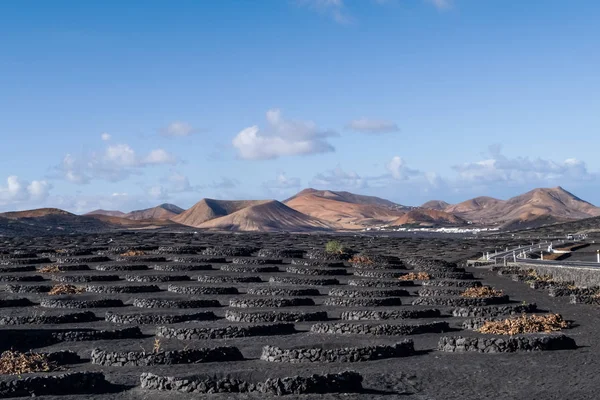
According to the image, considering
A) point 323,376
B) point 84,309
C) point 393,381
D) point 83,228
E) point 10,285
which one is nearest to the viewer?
point 323,376

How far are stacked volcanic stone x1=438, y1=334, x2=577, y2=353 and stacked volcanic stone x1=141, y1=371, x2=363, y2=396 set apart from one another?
23.8ft

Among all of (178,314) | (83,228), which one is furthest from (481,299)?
(83,228)

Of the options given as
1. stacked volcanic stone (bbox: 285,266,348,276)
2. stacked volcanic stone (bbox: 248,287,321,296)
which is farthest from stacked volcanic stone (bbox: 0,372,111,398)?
stacked volcanic stone (bbox: 285,266,348,276)

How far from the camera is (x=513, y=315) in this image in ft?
113

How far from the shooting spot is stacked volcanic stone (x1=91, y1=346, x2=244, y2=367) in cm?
2292

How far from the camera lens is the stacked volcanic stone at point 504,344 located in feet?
82.1

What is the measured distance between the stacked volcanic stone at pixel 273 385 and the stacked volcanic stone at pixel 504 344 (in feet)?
23.8

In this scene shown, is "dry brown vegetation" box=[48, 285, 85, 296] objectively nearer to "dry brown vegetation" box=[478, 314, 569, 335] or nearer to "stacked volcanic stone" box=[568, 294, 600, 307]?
"dry brown vegetation" box=[478, 314, 569, 335]

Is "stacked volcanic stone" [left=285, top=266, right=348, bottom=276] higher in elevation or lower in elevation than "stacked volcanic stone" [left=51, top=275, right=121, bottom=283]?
lower

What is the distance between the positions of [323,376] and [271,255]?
169 feet

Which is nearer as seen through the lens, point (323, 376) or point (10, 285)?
point (323, 376)

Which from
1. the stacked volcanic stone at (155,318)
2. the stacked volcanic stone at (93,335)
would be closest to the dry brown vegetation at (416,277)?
the stacked volcanic stone at (155,318)

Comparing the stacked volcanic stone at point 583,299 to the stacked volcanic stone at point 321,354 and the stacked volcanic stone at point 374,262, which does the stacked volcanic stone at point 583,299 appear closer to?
the stacked volcanic stone at point 321,354

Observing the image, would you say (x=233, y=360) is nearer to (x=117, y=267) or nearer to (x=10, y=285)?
(x=10, y=285)
